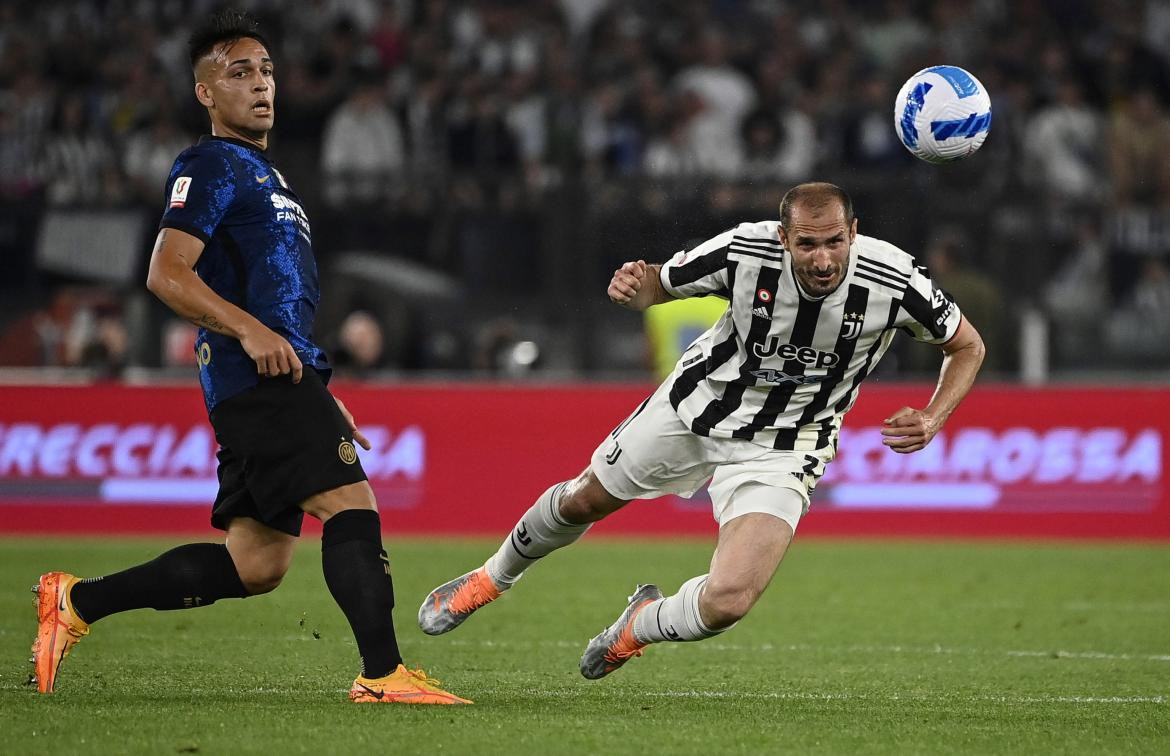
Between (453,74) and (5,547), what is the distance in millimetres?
7137

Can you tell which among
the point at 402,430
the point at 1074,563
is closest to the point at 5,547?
the point at 402,430

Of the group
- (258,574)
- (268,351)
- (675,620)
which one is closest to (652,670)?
(675,620)

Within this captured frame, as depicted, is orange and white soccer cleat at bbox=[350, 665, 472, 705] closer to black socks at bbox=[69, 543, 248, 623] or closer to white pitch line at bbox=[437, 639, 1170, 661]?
black socks at bbox=[69, 543, 248, 623]

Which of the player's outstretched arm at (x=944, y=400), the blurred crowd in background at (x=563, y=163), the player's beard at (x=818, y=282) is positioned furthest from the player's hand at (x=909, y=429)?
the blurred crowd in background at (x=563, y=163)

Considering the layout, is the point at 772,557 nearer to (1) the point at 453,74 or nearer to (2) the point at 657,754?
(2) the point at 657,754

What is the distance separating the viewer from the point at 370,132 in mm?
15734

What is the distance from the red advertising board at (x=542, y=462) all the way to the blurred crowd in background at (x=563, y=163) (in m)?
0.78

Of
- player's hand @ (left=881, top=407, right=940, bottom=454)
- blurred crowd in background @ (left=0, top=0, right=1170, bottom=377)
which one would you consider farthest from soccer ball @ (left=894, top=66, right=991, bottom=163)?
blurred crowd in background @ (left=0, top=0, right=1170, bottom=377)

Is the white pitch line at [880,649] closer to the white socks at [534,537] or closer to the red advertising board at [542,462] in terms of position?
the white socks at [534,537]

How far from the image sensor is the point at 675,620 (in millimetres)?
5953

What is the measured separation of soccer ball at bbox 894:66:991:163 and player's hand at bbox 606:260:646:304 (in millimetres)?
1325

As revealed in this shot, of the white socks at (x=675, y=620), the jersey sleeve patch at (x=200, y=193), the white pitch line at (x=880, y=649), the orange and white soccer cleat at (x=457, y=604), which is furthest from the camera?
the white pitch line at (x=880, y=649)

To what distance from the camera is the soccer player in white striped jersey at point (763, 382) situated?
593cm

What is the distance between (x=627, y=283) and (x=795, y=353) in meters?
0.68
